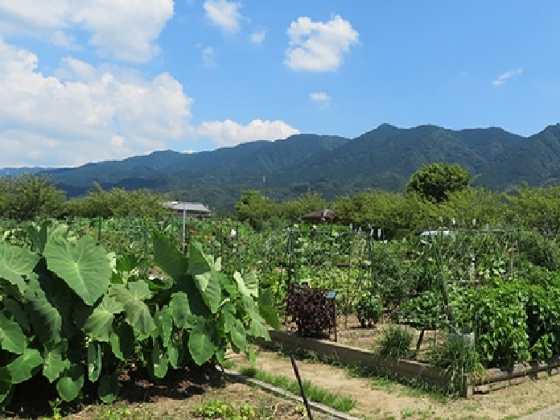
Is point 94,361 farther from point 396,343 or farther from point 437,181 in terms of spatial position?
point 437,181

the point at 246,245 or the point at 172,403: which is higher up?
the point at 246,245

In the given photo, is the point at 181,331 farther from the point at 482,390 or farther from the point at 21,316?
the point at 482,390

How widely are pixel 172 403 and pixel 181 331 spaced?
0.58 meters

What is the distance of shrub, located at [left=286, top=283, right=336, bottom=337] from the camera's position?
6625 millimetres

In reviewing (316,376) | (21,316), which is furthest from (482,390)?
(21,316)

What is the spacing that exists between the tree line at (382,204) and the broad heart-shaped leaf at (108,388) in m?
14.3

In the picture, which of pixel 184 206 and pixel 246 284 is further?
pixel 184 206

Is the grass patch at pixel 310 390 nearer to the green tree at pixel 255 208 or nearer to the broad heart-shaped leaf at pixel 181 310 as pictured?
the broad heart-shaped leaf at pixel 181 310

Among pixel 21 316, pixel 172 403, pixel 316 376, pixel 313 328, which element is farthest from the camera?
pixel 313 328

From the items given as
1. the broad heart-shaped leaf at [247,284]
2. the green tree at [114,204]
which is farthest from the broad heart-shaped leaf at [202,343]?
the green tree at [114,204]

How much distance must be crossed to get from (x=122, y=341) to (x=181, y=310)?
20.3 inches

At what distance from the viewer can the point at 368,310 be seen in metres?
7.48


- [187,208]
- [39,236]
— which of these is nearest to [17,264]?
[39,236]

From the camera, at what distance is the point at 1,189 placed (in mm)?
42750
